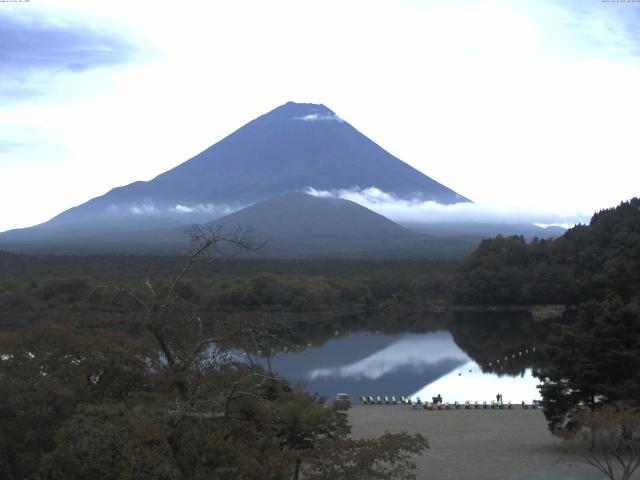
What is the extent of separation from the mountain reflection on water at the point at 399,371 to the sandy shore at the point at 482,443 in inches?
156

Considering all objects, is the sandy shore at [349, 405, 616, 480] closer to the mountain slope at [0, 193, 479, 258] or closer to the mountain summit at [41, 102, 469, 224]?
the mountain slope at [0, 193, 479, 258]

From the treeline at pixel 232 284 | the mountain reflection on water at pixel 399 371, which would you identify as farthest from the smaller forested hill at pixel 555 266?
the mountain reflection on water at pixel 399 371

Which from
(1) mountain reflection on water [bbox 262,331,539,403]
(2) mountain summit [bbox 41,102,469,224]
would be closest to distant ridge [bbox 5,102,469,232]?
(2) mountain summit [bbox 41,102,469,224]

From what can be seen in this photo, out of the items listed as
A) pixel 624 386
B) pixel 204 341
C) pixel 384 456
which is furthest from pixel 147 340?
pixel 624 386

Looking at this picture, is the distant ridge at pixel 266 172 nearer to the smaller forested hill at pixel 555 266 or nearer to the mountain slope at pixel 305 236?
the mountain slope at pixel 305 236

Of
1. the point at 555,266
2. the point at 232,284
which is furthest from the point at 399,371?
the point at 555,266

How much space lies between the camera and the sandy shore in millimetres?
12945

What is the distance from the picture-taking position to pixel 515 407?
70.7 feet

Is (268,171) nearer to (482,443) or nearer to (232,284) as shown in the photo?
(232,284)

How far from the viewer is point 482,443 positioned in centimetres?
1580

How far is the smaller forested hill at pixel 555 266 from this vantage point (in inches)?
2114

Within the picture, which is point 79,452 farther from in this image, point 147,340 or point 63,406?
point 63,406

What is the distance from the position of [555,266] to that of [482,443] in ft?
136

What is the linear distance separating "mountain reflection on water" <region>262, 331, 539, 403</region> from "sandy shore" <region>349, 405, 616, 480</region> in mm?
3972
